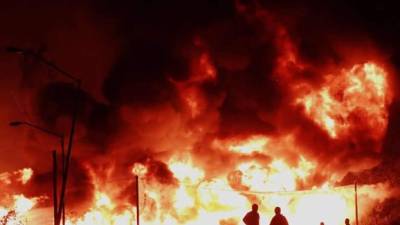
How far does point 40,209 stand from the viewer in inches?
1523

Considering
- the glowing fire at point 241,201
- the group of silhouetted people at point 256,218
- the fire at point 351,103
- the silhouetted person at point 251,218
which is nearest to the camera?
the group of silhouetted people at point 256,218

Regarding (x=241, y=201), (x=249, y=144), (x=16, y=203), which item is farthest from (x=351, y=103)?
(x=16, y=203)

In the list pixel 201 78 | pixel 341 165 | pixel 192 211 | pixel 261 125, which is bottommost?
pixel 192 211

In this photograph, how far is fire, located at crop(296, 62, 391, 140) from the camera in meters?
34.8

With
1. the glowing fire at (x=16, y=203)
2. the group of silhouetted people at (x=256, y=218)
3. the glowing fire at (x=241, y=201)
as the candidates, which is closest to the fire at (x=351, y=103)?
the glowing fire at (x=241, y=201)

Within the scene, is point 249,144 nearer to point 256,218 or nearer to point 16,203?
point 16,203

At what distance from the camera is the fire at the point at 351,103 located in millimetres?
34812

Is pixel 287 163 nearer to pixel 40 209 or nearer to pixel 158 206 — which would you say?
pixel 158 206

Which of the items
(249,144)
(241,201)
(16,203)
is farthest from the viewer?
(16,203)

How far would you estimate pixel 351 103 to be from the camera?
34.8 metres

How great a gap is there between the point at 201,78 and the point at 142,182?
7.51m

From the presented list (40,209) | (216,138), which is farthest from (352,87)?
(40,209)

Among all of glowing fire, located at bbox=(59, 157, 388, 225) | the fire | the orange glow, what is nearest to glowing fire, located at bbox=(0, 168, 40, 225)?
glowing fire, located at bbox=(59, 157, 388, 225)

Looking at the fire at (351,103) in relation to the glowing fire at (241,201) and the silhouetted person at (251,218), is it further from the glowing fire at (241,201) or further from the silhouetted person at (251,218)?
the silhouetted person at (251,218)
